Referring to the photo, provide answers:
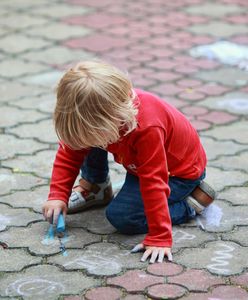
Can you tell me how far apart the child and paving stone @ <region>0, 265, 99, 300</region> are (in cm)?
28

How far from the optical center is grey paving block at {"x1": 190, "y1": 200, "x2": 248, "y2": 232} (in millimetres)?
3324

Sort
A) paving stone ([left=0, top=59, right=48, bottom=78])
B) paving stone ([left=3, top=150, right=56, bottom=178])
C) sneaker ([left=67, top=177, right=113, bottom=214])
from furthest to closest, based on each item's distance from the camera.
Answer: paving stone ([left=0, top=59, right=48, bottom=78]), paving stone ([left=3, top=150, right=56, bottom=178]), sneaker ([left=67, top=177, right=113, bottom=214])

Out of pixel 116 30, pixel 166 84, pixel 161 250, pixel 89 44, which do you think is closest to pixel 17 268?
pixel 161 250

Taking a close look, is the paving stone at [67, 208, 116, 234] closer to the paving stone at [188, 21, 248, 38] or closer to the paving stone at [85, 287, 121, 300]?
the paving stone at [85, 287, 121, 300]

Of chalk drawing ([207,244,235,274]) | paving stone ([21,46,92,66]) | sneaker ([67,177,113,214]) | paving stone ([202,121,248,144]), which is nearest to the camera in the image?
chalk drawing ([207,244,235,274])

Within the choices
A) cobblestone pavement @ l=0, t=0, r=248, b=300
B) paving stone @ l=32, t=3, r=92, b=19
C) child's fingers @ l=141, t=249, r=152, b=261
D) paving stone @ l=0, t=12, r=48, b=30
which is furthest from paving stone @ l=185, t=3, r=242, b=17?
child's fingers @ l=141, t=249, r=152, b=261

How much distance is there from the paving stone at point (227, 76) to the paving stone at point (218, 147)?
98 centimetres

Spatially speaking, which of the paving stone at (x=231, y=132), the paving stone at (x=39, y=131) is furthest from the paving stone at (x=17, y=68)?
the paving stone at (x=231, y=132)

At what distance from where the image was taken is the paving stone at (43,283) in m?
2.81

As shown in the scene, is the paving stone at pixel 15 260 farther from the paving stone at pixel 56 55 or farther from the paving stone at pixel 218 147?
the paving stone at pixel 56 55

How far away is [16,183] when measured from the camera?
12.4 ft

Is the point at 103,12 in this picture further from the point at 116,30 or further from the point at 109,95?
the point at 109,95

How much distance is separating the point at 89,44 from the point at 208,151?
2.20 metres

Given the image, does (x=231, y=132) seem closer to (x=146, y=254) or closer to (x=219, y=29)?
(x=146, y=254)
